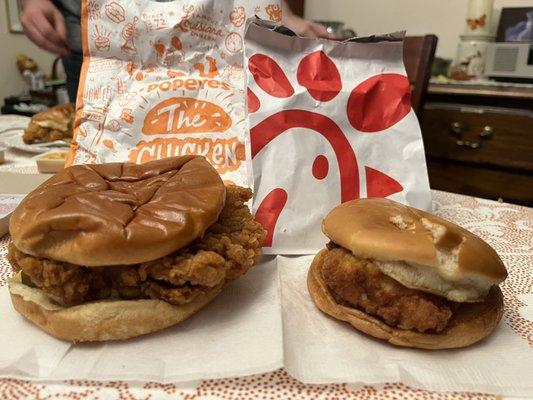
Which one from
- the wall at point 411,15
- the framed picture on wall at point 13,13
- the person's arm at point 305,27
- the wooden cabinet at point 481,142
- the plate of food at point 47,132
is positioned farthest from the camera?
the framed picture on wall at point 13,13

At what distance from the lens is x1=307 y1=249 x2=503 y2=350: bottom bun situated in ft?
2.68

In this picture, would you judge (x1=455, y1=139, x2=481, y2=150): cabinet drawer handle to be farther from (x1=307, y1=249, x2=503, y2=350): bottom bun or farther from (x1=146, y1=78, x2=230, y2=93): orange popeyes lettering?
(x1=307, y1=249, x2=503, y2=350): bottom bun

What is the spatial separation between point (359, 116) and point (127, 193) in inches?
27.7

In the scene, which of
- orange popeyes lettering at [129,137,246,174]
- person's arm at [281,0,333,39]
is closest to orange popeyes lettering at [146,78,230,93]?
orange popeyes lettering at [129,137,246,174]

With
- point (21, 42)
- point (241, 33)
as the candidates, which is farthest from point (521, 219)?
point (21, 42)

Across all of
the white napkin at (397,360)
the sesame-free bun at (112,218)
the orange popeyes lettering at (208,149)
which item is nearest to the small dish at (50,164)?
the orange popeyes lettering at (208,149)

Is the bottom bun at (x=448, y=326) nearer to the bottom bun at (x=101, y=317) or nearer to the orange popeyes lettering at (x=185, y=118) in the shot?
the bottom bun at (x=101, y=317)

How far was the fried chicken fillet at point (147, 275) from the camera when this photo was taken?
80 cm

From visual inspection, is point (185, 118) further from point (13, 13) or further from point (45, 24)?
point (13, 13)

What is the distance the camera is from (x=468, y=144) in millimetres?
2924

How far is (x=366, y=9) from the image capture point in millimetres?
4043

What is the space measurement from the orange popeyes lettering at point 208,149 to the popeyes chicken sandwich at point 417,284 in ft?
1.85

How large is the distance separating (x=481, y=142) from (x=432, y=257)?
2.43m

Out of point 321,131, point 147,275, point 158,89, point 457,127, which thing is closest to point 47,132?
point 158,89
